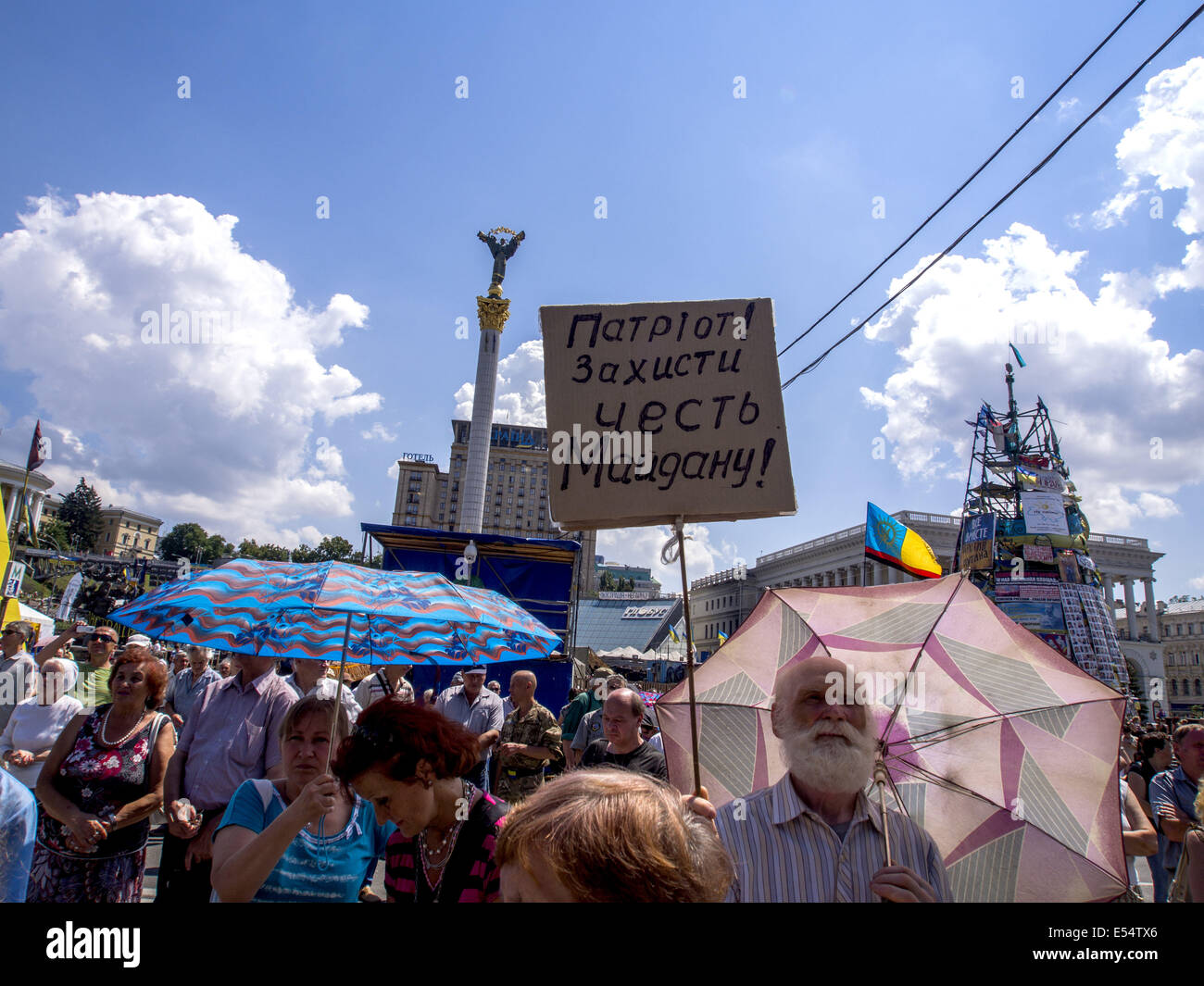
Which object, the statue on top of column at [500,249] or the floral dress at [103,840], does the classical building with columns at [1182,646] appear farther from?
the floral dress at [103,840]

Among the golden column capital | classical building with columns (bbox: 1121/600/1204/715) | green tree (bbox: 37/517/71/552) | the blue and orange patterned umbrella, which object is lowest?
the blue and orange patterned umbrella

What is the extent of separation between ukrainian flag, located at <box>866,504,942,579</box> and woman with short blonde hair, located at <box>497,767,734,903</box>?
691 cm

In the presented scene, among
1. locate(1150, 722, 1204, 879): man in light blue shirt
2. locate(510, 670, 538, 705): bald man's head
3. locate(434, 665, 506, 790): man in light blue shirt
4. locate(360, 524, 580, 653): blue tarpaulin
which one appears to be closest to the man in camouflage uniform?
locate(510, 670, 538, 705): bald man's head

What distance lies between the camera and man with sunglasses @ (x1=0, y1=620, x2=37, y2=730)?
6273 millimetres

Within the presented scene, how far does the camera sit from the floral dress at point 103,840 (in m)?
3.69

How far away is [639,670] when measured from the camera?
40500 mm

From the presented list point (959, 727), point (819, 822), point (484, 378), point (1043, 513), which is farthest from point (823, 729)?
point (1043, 513)

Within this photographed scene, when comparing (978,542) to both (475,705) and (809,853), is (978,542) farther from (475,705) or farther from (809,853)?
(809,853)

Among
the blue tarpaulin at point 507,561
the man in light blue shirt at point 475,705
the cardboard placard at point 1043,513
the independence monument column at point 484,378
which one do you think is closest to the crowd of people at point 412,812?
the man in light blue shirt at point 475,705

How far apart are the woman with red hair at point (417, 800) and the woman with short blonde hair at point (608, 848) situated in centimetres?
100

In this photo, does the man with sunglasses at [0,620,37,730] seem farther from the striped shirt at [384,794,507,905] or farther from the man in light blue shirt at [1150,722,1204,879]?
the man in light blue shirt at [1150,722,1204,879]

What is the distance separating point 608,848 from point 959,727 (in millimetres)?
1961
